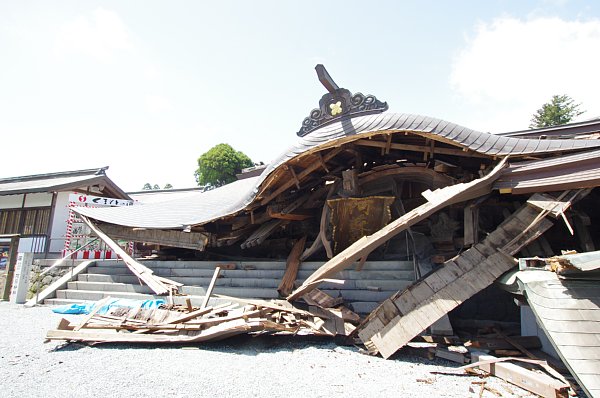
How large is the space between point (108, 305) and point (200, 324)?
3.24 m

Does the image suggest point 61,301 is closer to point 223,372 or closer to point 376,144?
point 223,372

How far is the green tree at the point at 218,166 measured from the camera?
1314 inches

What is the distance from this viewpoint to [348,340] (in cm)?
500

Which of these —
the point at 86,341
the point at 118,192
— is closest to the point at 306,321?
the point at 86,341

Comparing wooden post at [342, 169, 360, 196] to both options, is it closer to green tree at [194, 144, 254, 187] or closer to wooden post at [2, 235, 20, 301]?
wooden post at [2, 235, 20, 301]

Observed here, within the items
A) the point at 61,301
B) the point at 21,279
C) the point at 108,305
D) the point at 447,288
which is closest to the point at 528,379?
the point at 447,288

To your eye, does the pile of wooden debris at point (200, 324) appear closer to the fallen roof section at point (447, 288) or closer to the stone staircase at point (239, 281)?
the fallen roof section at point (447, 288)

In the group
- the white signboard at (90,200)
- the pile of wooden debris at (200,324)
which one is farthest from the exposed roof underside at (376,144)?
the white signboard at (90,200)

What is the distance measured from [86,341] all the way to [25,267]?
20.2 ft

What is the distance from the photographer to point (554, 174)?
492 centimetres

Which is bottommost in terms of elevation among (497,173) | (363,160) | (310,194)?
(497,173)

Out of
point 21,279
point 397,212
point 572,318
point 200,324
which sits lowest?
point 200,324

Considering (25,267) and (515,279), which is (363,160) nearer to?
(515,279)

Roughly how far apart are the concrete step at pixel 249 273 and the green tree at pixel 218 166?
24604 millimetres
